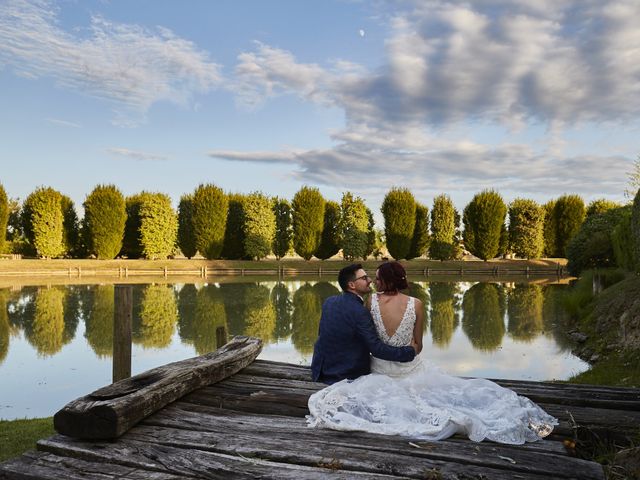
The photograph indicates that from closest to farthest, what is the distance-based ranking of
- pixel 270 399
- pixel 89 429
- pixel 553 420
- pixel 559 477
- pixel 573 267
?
1. pixel 559 477
2. pixel 89 429
3. pixel 553 420
4. pixel 270 399
5. pixel 573 267

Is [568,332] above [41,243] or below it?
below

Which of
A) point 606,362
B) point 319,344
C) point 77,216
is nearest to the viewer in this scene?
point 319,344

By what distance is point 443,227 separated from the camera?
44.6 metres

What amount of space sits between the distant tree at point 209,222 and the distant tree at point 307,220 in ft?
19.4

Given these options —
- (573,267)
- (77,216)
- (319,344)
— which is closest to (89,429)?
(319,344)

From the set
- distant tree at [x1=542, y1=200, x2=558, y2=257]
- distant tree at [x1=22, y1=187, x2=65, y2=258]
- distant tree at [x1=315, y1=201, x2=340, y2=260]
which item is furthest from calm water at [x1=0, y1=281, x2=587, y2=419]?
distant tree at [x1=542, y1=200, x2=558, y2=257]

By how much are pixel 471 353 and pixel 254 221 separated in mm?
33185

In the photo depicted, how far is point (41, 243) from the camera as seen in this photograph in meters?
40.6

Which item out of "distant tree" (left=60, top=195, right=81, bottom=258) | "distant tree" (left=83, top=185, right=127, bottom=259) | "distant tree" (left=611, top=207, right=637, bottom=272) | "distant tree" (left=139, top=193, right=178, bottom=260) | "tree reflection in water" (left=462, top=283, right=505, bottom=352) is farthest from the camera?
"distant tree" (left=60, top=195, right=81, bottom=258)

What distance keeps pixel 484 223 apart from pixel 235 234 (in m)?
20.9

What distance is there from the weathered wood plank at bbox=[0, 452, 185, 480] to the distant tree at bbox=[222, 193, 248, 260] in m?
40.6

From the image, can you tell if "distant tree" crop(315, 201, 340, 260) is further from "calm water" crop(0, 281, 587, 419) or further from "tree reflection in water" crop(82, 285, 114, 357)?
"tree reflection in water" crop(82, 285, 114, 357)

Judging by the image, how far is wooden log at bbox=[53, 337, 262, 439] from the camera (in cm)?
398

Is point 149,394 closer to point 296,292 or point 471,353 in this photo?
point 471,353
